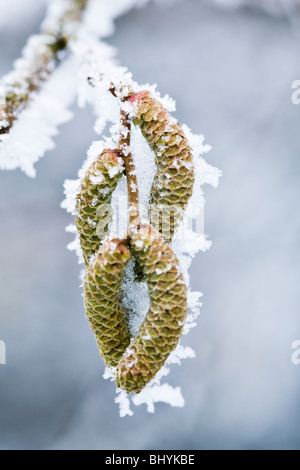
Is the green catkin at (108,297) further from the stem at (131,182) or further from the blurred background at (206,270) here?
the blurred background at (206,270)

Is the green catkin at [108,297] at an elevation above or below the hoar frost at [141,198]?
below

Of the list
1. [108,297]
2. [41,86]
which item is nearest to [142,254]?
[108,297]

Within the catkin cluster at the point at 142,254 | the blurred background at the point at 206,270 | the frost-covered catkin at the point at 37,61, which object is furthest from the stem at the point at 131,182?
the blurred background at the point at 206,270

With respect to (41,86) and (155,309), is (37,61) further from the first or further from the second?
(155,309)

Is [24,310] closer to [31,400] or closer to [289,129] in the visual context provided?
[31,400]

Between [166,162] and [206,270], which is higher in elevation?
[206,270]

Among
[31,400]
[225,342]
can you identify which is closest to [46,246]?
[31,400]
